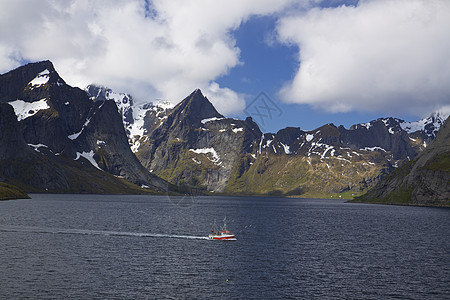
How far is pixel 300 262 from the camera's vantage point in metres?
82.9

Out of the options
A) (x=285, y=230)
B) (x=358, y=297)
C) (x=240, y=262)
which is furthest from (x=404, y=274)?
(x=285, y=230)

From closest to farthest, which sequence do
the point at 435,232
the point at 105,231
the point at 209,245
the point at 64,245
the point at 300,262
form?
the point at 300,262 → the point at 64,245 → the point at 209,245 → the point at 105,231 → the point at 435,232

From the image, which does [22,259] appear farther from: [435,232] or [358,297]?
[435,232]

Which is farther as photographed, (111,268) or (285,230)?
(285,230)

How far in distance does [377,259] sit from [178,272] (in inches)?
1731

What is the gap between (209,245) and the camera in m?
104

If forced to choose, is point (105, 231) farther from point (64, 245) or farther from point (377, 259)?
point (377, 259)

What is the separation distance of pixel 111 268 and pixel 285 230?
261 feet

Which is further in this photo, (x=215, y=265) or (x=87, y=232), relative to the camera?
(x=87, y=232)

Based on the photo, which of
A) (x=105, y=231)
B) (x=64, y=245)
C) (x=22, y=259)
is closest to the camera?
(x=22, y=259)

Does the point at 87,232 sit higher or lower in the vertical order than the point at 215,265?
higher

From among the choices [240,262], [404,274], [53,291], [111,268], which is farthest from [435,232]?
[53,291]

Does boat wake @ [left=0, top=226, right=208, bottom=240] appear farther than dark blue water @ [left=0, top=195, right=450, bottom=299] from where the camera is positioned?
Yes

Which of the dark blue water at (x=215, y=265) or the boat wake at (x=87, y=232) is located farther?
the boat wake at (x=87, y=232)
